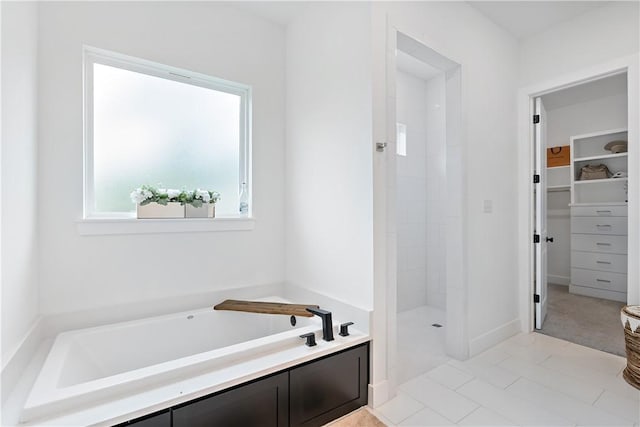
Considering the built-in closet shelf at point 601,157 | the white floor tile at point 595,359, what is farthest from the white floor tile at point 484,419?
the built-in closet shelf at point 601,157

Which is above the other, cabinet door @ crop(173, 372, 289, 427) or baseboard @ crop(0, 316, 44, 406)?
baseboard @ crop(0, 316, 44, 406)

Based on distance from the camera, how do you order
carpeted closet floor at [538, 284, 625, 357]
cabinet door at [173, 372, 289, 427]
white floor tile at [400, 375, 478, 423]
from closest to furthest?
cabinet door at [173, 372, 289, 427]
white floor tile at [400, 375, 478, 423]
carpeted closet floor at [538, 284, 625, 357]

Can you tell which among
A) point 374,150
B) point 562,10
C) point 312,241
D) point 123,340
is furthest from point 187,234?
point 562,10

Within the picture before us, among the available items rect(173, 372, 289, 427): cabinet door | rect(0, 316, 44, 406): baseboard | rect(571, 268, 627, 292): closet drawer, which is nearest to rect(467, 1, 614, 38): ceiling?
rect(173, 372, 289, 427): cabinet door

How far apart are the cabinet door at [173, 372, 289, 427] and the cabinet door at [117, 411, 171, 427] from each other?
0.03 metres

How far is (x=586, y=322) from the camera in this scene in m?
3.13

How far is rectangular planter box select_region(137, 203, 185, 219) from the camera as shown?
6.70 feet

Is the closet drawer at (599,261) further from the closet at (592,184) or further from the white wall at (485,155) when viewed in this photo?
the white wall at (485,155)

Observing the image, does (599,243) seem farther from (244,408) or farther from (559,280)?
(244,408)

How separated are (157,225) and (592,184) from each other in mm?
5326

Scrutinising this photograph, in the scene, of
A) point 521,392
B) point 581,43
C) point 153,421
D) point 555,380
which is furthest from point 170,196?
point 581,43

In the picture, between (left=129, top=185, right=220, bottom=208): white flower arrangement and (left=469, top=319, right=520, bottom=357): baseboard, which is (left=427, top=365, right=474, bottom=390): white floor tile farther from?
(left=129, top=185, right=220, bottom=208): white flower arrangement

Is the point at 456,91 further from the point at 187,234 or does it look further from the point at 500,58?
the point at 187,234

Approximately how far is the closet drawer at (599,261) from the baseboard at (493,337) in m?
2.12
